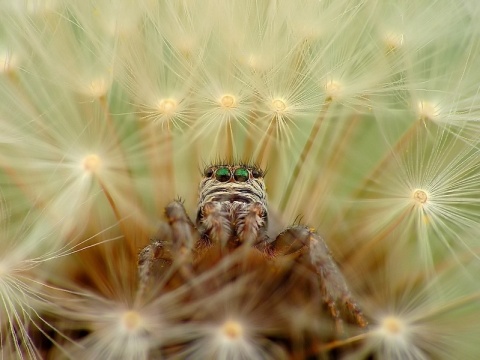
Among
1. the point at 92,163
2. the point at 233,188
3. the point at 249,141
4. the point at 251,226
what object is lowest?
the point at 251,226

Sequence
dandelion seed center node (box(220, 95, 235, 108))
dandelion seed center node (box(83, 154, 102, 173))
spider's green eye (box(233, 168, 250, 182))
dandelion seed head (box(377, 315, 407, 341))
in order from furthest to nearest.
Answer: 1. dandelion seed center node (box(220, 95, 235, 108))
2. dandelion seed center node (box(83, 154, 102, 173))
3. spider's green eye (box(233, 168, 250, 182))
4. dandelion seed head (box(377, 315, 407, 341))

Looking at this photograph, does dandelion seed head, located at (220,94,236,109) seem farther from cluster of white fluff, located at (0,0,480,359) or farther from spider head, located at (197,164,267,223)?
→ spider head, located at (197,164,267,223)

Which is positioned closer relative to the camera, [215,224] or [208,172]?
[215,224]

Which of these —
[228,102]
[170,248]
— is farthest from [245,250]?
[228,102]

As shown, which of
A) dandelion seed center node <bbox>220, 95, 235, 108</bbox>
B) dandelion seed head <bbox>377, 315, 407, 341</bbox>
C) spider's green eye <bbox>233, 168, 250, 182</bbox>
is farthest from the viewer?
dandelion seed center node <bbox>220, 95, 235, 108</bbox>

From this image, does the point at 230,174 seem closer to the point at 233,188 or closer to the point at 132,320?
the point at 233,188

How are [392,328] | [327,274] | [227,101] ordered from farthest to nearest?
[227,101] < [392,328] < [327,274]

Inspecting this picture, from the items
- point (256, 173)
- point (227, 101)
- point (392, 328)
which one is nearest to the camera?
point (392, 328)

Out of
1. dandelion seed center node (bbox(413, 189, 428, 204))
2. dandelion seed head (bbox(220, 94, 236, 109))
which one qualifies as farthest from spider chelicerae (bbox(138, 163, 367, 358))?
dandelion seed center node (bbox(413, 189, 428, 204))
